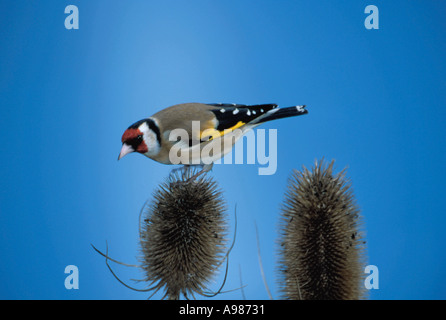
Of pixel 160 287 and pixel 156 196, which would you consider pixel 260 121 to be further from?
pixel 160 287

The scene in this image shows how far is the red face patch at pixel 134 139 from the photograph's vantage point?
2.86 meters

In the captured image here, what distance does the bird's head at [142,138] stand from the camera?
2.87 m

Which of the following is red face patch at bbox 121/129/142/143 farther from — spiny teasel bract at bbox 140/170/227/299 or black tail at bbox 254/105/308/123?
black tail at bbox 254/105/308/123

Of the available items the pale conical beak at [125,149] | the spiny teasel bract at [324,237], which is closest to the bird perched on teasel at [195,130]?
the pale conical beak at [125,149]

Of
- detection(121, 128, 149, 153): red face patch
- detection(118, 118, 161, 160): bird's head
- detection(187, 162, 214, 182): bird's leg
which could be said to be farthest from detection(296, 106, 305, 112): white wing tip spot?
detection(121, 128, 149, 153): red face patch

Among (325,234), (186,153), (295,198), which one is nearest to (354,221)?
(325,234)

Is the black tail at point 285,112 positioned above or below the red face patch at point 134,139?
above

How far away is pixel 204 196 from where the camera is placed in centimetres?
292

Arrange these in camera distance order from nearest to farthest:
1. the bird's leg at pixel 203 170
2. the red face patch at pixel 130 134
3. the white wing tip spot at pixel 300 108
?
1. the red face patch at pixel 130 134
2. the bird's leg at pixel 203 170
3. the white wing tip spot at pixel 300 108

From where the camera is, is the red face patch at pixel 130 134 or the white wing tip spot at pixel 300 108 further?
the white wing tip spot at pixel 300 108

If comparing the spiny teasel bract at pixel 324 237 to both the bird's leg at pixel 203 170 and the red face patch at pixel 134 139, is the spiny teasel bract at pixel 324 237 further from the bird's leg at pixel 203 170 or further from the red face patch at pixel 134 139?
the red face patch at pixel 134 139

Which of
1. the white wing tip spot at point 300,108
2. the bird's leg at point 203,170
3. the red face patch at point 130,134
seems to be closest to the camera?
the red face patch at point 130,134

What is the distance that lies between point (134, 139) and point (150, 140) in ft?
0.39

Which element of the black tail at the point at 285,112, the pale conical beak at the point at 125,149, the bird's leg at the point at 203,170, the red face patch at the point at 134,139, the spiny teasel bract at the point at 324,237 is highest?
the black tail at the point at 285,112
